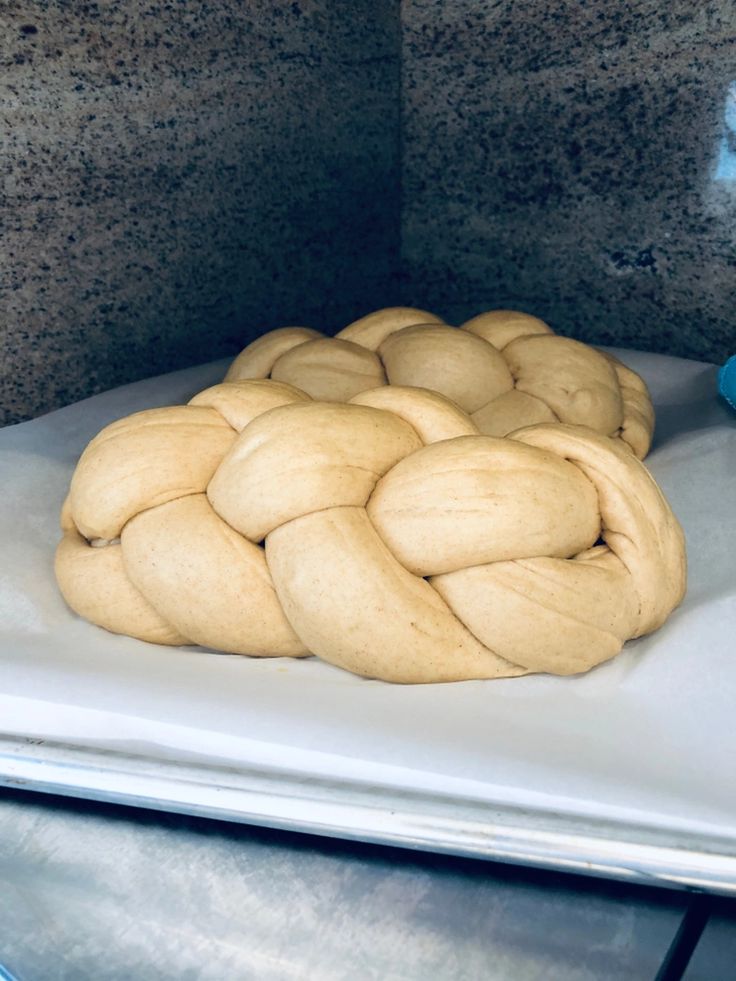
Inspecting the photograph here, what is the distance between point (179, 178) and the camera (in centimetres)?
166

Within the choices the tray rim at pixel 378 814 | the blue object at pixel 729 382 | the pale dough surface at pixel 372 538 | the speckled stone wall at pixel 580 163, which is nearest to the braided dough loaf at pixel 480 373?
the blue object at pixel 729 382

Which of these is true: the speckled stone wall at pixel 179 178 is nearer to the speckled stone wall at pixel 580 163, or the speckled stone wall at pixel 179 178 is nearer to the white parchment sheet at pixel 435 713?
the speckled stone wall at pixel 580 163

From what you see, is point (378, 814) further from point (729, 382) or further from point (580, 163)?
point (580, 163)

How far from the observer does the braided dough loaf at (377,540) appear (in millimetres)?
996

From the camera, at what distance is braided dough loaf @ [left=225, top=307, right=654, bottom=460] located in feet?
4.60

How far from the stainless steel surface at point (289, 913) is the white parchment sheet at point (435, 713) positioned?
0.07m

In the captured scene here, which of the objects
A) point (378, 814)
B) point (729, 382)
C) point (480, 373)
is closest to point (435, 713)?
point (378, 814)

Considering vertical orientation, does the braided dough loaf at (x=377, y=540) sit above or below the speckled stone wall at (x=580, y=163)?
below

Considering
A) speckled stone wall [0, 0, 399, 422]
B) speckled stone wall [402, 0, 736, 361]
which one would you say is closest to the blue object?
speckled stone wall [402, 0, 736, 361]

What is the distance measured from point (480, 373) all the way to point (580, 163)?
26.9 inches

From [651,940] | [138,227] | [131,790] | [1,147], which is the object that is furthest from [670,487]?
[1,147]

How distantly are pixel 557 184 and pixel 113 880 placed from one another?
1555 mm

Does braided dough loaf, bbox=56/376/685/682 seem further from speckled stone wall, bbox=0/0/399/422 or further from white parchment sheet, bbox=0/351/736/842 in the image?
speckled stone wall, bbox=0/0/399/422

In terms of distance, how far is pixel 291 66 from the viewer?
5.84 feet
